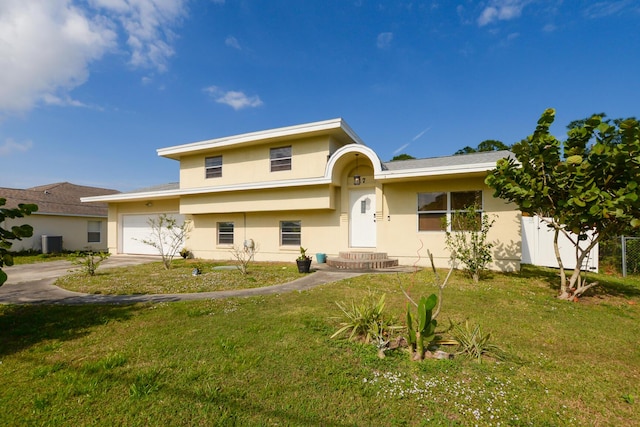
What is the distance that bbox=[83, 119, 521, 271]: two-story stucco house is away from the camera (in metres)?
10.2

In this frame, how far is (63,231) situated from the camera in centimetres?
1923

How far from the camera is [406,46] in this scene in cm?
1255

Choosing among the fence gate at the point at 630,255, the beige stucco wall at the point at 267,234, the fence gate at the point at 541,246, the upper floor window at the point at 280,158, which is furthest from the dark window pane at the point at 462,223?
the upper floor window at the point at 280,158

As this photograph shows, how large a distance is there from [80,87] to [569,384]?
14.5 meters

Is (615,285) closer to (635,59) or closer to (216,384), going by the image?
(635,59)

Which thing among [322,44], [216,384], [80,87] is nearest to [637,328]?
[216,384]

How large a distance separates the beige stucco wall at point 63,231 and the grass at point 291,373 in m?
17.8

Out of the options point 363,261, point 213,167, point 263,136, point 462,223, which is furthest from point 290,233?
point 462,223

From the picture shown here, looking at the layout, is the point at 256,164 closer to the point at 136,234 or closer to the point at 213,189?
the point at 213,189

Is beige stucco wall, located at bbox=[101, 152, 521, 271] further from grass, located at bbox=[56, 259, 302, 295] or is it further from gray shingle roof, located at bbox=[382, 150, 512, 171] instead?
grass, located at bbox=[56, 259, 302, 295]

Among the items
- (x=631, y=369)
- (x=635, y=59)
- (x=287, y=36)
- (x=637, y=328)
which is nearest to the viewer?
(x=631, y=369)

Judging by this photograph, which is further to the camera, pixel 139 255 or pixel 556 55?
pixel 139 255

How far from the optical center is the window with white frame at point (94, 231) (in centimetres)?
2075

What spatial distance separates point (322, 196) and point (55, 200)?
21079 mm
